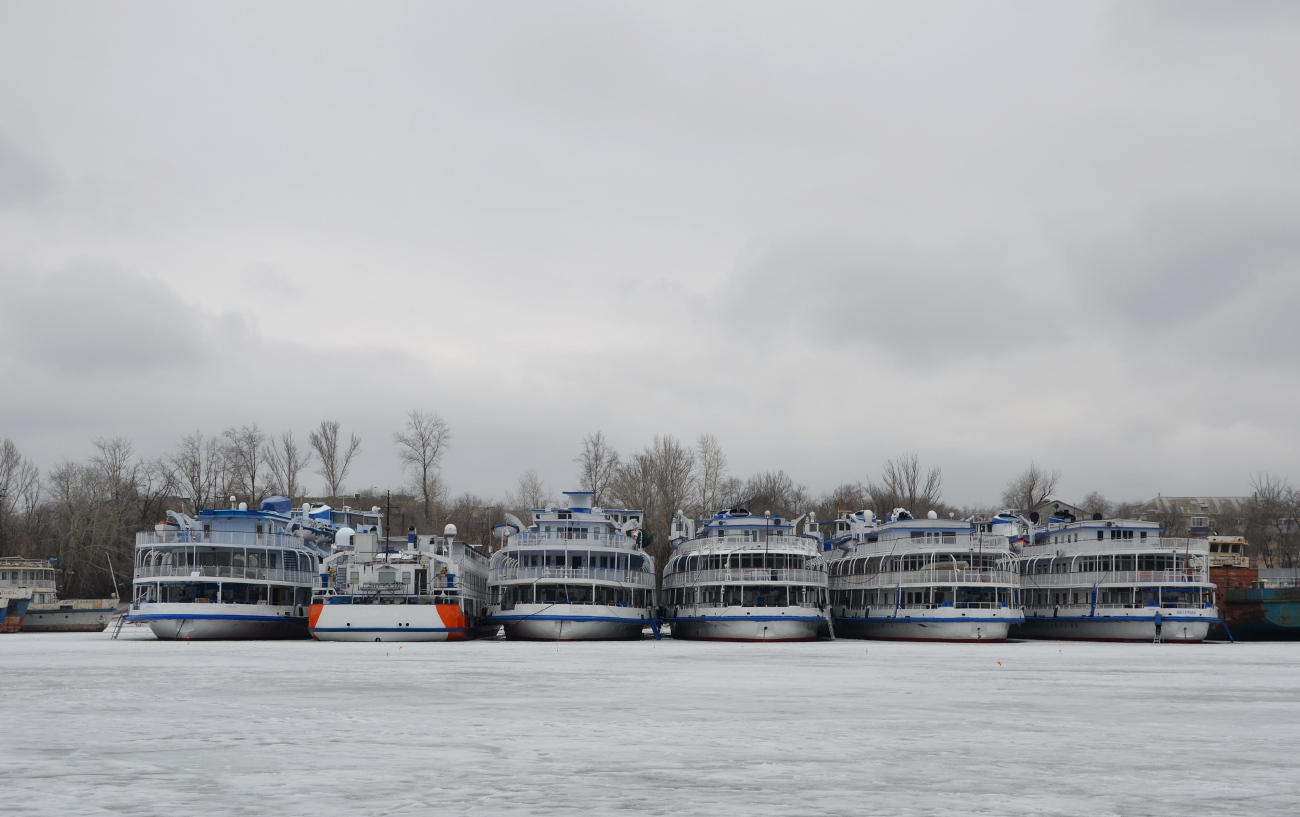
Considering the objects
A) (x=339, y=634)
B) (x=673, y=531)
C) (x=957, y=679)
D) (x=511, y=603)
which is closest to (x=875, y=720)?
(x=957, y=679)

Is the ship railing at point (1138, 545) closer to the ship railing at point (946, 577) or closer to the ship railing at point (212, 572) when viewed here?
the ship railing at point (946, 577)

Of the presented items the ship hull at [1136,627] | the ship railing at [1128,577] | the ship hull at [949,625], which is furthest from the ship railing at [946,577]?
the ship hull at [1136,627]

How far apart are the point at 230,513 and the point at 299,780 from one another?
74.6 meters

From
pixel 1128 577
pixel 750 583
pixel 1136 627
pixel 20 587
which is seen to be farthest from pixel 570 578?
pixel 20 587

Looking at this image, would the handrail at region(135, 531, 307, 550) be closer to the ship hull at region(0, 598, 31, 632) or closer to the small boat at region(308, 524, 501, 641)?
the small boat at region(308, 524, 501, 641)

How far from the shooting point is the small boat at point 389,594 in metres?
73.6

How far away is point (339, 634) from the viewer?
242 feet

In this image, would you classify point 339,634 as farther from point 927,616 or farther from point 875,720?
point 875,720

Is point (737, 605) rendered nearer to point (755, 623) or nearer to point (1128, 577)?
point (755, 623)

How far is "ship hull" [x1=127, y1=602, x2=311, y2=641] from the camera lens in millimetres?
77375

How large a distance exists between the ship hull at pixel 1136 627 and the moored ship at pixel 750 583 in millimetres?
20591

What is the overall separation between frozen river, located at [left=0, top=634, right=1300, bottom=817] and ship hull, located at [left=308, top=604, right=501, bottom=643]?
1386 inches

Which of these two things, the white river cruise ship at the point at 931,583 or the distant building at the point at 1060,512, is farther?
the distant building at the point at 1060,512


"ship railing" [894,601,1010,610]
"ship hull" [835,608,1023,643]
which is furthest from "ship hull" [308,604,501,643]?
"ship railing" [894,601,1010,610]
